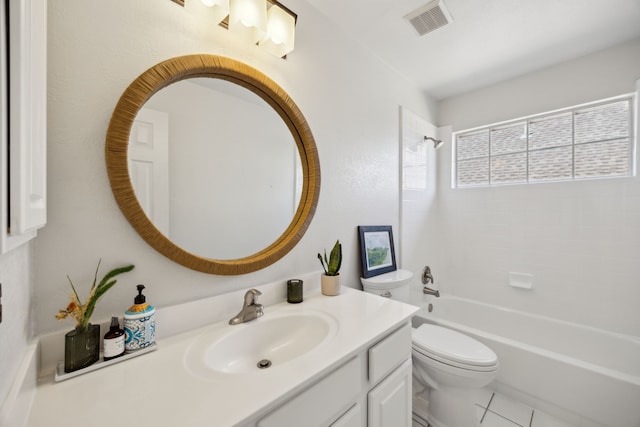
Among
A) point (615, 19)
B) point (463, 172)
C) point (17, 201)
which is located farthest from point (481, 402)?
point (615, 19)

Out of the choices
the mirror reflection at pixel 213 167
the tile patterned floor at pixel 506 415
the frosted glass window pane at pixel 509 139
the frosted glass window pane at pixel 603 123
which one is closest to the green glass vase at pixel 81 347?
the mirror reflection at pixel 213 167

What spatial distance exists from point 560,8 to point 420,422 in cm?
256

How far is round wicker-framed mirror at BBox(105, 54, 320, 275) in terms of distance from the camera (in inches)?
31.3

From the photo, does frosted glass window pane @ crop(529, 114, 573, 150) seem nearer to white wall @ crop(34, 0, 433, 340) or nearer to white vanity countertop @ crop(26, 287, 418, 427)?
white wall @ crop(34, 0, 433, 340)

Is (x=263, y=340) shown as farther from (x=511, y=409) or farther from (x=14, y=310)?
(x=511, y=409)

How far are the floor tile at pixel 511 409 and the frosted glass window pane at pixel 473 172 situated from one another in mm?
1724

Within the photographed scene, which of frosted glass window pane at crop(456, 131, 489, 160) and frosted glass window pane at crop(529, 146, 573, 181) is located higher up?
frosted glass window pane at crop(456, 131, 489, 160)

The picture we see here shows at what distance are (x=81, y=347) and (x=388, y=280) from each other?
1465mm

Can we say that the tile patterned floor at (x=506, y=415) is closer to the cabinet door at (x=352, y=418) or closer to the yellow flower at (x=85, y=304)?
the cabinet door at (x=352, y=418)

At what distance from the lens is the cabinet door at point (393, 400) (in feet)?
2.97

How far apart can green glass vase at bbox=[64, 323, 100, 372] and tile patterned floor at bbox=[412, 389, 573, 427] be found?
1.74 metres

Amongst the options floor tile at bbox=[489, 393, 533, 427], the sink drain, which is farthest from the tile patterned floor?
the sink drain

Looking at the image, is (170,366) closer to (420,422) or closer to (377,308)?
(377,308)

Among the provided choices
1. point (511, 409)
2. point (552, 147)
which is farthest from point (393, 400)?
point (552, 147)
